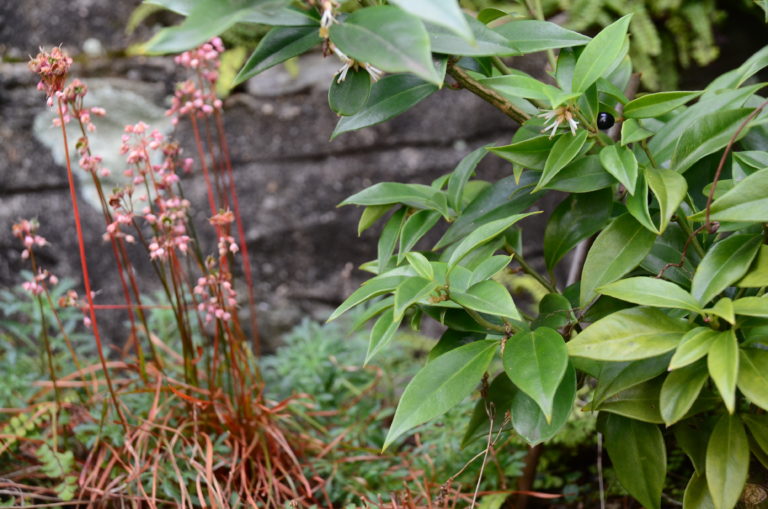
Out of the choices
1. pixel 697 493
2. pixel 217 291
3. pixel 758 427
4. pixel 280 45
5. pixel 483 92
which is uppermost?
→ pixel 280 45

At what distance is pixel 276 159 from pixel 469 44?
66.3 inches

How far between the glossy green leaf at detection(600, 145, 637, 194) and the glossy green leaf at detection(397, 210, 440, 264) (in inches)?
10.9

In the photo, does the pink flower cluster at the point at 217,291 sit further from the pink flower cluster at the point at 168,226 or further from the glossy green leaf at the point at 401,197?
the glossy green leaf at the point at 401,197

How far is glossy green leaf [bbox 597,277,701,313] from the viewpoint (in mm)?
841

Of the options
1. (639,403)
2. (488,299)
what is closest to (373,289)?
(488,299)

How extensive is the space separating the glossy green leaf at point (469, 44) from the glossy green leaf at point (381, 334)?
33 cm

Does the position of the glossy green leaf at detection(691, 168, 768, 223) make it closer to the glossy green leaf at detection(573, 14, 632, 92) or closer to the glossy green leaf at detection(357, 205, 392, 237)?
the glossy green leaf at detection(573, 14, 632, 92)

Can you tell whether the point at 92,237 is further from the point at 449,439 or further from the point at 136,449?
the point at 449,439

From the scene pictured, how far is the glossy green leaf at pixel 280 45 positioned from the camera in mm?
887

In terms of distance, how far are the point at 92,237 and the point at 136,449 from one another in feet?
3.96

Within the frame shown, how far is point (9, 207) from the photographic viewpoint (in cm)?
246

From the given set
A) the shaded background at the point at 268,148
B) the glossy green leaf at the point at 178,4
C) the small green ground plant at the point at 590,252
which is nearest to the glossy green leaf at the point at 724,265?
the small green ground plant at the point at 590,252

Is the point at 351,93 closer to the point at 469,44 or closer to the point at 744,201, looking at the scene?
the point at 469,44

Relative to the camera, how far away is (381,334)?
94 centimetres
